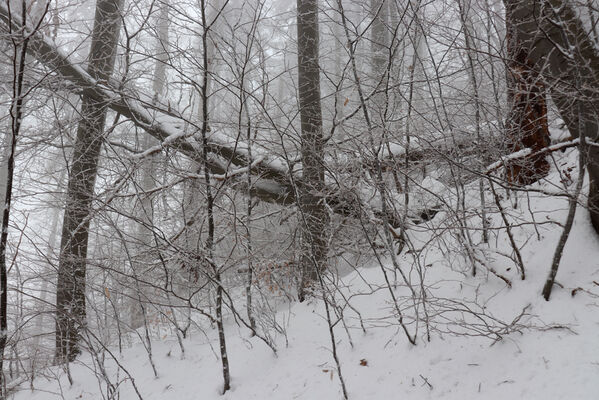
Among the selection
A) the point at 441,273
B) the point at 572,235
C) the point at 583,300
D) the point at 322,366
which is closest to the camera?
the point at 583,300

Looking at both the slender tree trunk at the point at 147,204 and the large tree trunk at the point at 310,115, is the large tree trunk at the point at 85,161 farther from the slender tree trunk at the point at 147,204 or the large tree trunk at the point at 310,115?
the large tree trunk at the point at 310,115

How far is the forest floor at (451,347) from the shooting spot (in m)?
2.08

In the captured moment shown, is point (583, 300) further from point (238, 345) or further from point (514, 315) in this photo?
point (238, 345)

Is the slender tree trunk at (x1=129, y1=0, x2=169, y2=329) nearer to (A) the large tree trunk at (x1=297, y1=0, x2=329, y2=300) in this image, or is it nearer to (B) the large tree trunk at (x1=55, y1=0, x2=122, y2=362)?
(B) the large tree trunk at (x1=55, y1=0, x2=122, y2=362)

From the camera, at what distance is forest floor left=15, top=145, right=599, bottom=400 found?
6.81 ft

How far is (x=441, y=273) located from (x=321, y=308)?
1232mm

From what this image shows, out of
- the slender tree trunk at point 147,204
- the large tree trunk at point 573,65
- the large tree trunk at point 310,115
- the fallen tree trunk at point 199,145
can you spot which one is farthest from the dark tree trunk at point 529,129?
the slender tree trunk at point 147,204

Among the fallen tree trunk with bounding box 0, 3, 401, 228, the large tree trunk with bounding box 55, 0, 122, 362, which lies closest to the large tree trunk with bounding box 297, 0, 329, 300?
the fallen tree trunk with bounding box 0, 3, 401, 228

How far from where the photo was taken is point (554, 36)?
2506 mm

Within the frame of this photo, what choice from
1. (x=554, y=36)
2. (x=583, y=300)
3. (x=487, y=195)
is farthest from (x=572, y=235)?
(x=487, y=195)

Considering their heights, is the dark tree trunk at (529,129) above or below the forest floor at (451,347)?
above

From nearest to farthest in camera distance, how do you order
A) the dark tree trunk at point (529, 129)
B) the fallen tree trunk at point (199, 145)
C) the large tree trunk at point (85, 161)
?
the dark tree trunk at point (529, 129)
the large tree trunk at point (85, 161)
the fallen tree trunk at point (199, 145)

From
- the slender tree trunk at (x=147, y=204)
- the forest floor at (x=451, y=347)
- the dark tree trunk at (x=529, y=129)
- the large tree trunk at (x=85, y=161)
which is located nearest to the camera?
the forest floor at (x=451, y=347)

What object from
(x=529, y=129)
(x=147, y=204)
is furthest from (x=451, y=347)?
(x=147, y=204)
